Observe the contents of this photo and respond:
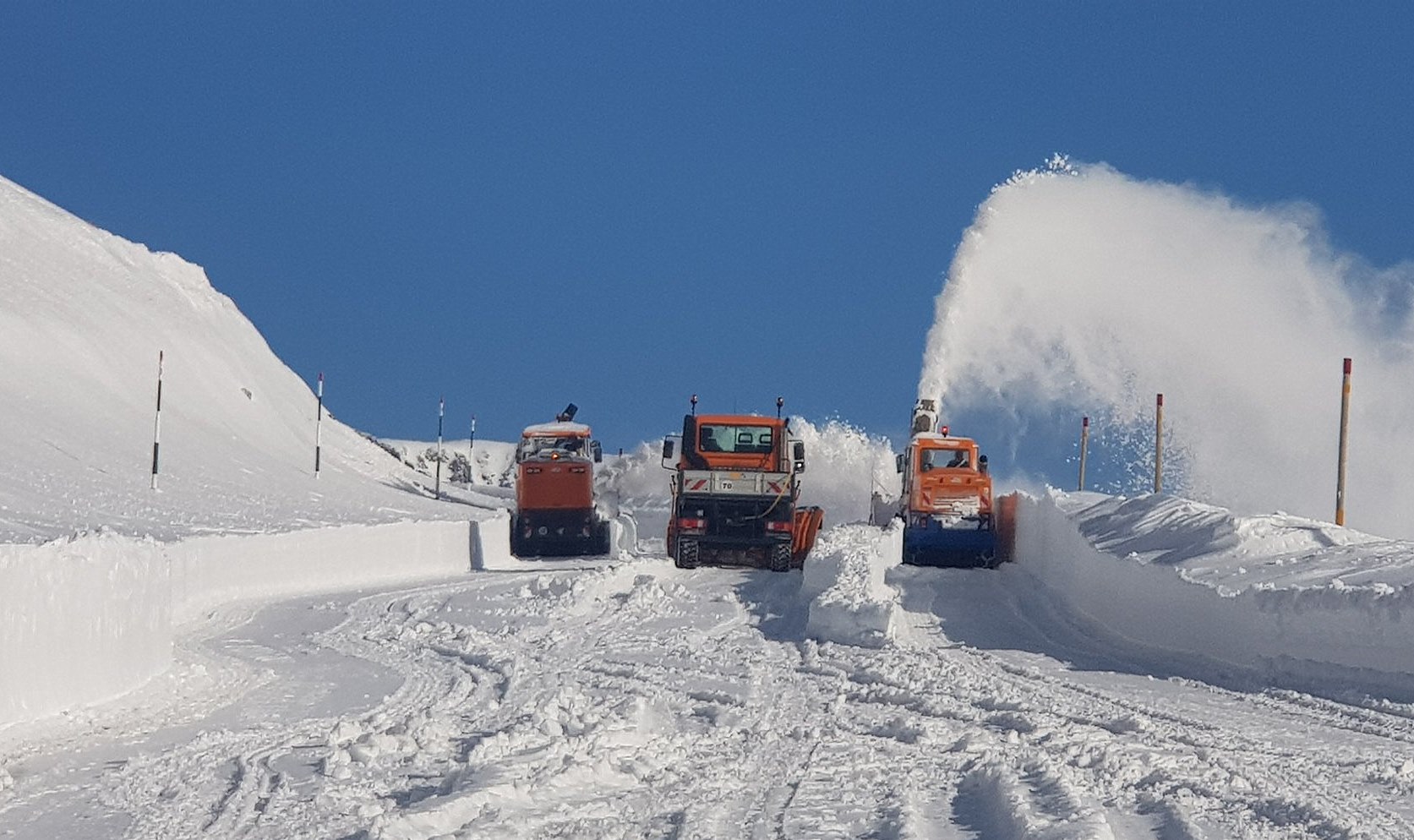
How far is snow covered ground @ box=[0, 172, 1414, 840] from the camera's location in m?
7.60

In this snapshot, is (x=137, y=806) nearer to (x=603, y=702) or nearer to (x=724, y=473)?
(x=603, y=702)

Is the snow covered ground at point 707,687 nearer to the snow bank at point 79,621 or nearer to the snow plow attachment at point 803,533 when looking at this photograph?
the snow bank at point 79,621

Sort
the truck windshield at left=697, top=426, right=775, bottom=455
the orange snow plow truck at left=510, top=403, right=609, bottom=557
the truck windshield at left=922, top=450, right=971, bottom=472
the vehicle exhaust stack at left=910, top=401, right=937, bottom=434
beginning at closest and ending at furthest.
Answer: the truck windshield at left=697, top=426, right=775, bottom=455, the truck windshield at left=922, top=450, right=971, bottom=472, the orange snow plow truck at left=510, top=403, right=609, bottom=557, the vehicle exhaust stack at left=910, top=401, right=937, bottom=434

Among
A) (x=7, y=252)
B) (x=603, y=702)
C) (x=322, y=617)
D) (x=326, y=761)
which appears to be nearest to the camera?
(x=326, y=761)

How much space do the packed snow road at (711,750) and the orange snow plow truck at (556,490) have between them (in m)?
16.4

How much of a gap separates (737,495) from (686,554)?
1.32 m

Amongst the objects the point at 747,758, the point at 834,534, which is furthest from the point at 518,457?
the point at 747,758

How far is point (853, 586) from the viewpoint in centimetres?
1934

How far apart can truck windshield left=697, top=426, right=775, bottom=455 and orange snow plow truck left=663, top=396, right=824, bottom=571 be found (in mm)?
15

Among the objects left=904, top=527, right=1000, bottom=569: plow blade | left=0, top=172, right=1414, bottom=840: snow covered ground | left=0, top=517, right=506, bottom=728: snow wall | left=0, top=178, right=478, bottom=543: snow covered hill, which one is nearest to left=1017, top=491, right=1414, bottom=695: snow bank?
left=0, top=172, right=1414, bottom=840: snow covered ground

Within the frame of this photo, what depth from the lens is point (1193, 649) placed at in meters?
15.4

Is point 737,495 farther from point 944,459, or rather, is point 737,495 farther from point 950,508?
point 944,459

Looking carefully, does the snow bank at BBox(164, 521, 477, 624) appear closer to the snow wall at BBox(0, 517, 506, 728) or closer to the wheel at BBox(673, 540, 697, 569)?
the snow wall at BBox(0, 517, 506, 728)

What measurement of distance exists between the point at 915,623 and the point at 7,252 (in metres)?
42.7
